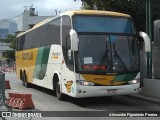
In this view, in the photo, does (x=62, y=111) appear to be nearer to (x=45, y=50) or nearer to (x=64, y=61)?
(x=64, y=61)

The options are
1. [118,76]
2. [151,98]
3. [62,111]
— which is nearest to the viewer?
[62,111]

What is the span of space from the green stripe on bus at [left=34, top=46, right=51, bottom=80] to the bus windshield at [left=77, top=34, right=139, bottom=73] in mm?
3943

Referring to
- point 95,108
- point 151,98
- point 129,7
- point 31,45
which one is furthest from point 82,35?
point 129,7

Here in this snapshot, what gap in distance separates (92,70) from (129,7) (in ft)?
35.5

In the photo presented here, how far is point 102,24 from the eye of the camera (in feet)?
47.4

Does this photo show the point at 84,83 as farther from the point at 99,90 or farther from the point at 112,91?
the point at 112,91

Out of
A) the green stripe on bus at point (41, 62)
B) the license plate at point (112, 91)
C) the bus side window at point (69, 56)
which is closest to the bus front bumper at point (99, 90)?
the license plate at point (112, 91)

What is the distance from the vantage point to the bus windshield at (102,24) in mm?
14188

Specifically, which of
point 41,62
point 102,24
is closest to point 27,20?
point 41,62

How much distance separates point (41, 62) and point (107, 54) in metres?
5.97

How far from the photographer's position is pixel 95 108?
13672 millimetres

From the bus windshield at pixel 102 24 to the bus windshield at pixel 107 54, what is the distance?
0.30m

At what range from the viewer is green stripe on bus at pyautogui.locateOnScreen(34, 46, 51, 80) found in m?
18.1

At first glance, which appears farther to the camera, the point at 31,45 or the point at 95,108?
the point at 31,45
